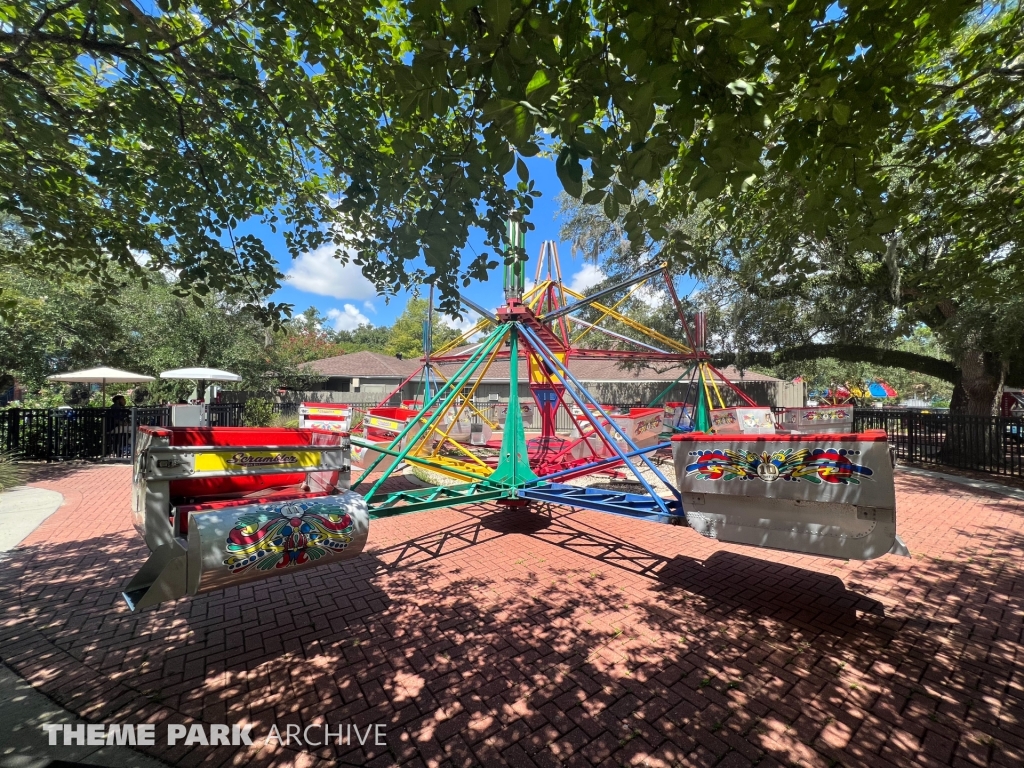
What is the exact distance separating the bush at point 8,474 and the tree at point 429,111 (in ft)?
22.8

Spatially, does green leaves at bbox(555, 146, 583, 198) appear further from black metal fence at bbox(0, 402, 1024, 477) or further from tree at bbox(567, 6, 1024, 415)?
black metal fence at bbox(0, 402, 1024, 477)

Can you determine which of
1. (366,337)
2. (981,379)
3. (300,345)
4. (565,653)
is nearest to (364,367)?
(300,345)

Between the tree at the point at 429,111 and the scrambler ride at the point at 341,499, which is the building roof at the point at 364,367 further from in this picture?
the scrambler ride at the point at 341,499

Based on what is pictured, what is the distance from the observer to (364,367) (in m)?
34.1

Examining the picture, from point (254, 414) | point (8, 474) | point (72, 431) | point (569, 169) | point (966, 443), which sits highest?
point (569, 169)

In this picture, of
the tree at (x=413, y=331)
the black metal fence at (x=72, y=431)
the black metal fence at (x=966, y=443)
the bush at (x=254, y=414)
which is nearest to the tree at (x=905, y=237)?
the black metal fence at (x=966, y=443)

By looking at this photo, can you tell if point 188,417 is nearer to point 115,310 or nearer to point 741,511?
point 115,310

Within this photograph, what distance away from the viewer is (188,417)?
39.7 ft

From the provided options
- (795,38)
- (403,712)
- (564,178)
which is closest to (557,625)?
(403,712)

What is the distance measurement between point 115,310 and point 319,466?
18.5 m

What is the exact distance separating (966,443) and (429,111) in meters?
16.5

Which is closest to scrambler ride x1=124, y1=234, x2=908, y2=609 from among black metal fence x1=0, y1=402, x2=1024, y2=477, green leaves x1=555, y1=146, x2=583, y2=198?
green leaves x1=555, y1=146, x2=583, y2=198

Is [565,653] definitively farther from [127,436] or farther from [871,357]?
[871,357]

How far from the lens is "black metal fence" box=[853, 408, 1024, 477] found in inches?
452
